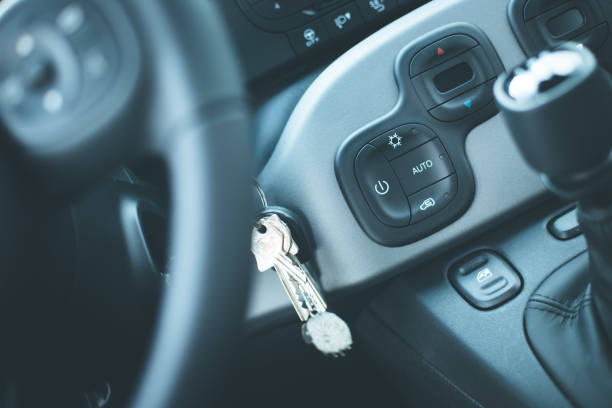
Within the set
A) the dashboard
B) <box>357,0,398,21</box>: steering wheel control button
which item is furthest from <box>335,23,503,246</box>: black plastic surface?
<box>357,0,398,21</box>: steering wheel control button

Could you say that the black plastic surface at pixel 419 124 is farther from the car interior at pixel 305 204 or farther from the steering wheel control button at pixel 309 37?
the steering wheel control button at pixel 309 37

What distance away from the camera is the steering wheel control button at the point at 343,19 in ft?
2.70

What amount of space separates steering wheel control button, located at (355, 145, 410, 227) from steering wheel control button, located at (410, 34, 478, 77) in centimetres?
11

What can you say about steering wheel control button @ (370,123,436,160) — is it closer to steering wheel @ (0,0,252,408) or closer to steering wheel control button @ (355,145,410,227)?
steering wheel control button @ (355,145,410,227)

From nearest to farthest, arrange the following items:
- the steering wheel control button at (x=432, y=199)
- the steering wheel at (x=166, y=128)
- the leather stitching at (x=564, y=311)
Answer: the steering wheel at (x=166, y=128)
the leather stitching at (x=564, y=311)
the steering wheel control button at (x=432, y=199)

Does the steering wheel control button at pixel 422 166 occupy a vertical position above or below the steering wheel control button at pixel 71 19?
below

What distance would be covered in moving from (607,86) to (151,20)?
11.7 inches

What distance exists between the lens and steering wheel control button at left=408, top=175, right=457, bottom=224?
74 cm

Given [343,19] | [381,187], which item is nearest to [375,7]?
[343,19]

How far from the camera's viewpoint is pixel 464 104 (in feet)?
2.46

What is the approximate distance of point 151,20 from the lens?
1.28 feet

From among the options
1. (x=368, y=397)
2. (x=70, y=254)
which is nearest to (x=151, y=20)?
(x=70, y=254)

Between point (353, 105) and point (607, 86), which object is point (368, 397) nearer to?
point (353, 105)

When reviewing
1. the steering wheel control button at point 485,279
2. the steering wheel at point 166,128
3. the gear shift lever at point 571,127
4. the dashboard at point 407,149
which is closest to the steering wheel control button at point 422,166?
the dashboard at point 407,149
